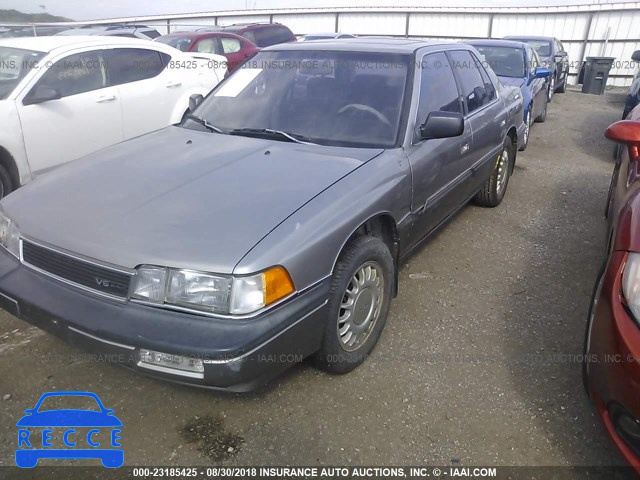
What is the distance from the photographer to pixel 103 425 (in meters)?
2.38

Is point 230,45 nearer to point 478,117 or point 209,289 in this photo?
point 478,117

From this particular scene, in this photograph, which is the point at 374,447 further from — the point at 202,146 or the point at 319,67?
the point at 319,67

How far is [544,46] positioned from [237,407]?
12.0 m

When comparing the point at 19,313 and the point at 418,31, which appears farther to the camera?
the point at 418,31

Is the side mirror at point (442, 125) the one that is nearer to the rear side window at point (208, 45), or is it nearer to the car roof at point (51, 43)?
the car roof at point (51, 43)

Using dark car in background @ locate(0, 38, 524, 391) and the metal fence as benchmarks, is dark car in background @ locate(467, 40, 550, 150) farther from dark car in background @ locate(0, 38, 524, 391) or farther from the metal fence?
the metal fence

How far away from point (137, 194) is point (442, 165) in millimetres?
2028

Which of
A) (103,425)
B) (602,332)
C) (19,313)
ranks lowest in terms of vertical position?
(103,425)

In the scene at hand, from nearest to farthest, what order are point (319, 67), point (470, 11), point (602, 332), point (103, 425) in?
point (602, 332), point (103, 425), point (319, 67), point (470, 11)

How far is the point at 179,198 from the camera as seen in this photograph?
2.42m

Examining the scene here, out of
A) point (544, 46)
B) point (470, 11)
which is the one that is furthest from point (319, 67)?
point (470, 11)

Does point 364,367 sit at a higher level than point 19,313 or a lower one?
lower

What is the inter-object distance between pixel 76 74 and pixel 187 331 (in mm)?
4355

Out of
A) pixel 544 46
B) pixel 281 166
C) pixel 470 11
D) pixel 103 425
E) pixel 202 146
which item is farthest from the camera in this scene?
pixel 470 11
